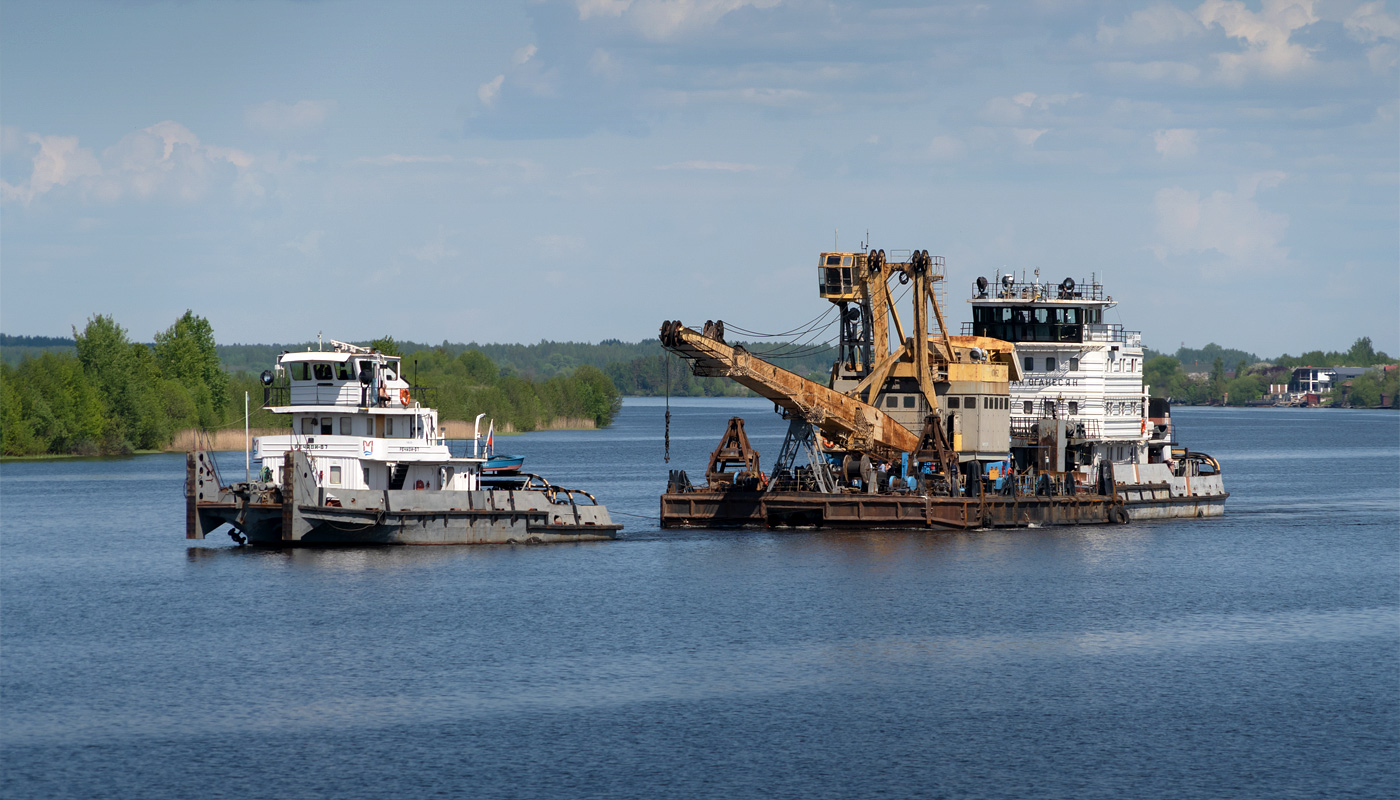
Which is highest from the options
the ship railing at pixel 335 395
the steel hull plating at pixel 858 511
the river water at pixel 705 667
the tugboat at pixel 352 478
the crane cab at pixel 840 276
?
the crane cab at pixel 840 276

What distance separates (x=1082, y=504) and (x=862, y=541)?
12.1 metres

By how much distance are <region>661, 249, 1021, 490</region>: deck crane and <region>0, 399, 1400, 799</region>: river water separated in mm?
4146

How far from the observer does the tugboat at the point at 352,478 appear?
5003 cm

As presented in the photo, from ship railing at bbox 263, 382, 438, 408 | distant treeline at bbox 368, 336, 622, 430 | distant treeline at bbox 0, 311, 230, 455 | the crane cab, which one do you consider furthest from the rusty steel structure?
distant treeline at bbox 368, 336, 622, 430

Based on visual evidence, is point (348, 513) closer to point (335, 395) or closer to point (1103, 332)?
point (335, 395)

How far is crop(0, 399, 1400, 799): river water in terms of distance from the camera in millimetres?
28766

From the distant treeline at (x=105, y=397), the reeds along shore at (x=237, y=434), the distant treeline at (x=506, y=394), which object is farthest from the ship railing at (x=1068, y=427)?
the distant treeline at (x=506, y=394)

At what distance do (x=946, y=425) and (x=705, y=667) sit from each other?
29392 millimetres

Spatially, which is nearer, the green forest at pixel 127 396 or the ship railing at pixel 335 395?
the ship railing at pixel 335 395

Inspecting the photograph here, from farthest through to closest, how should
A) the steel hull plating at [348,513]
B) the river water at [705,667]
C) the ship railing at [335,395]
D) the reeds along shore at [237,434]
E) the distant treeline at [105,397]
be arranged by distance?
the reeds along shore at [237,434], the distant treeline at [105,397], the ship railing at [335,395], the steel hull plating at [348,513], the river water at [705,667]

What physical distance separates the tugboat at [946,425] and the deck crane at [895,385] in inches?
2.3

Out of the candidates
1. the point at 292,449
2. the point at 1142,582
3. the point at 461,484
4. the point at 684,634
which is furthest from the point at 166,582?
the point at 1142,582

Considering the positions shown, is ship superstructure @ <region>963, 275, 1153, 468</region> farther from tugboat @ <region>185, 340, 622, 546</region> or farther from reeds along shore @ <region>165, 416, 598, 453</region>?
reeds along shore @ <region>165, 416, 598, 453</region>

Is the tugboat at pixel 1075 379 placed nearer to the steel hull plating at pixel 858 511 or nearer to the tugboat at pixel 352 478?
the steel hull plating at pixel 858 511
